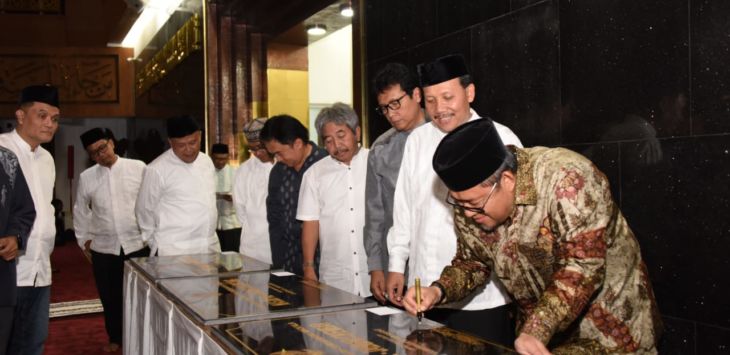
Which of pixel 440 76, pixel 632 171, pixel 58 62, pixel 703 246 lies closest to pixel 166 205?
pixel 440 76

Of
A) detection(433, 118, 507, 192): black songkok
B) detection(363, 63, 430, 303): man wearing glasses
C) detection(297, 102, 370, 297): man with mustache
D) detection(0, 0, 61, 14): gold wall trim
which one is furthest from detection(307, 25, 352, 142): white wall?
detection(433, 118, 507, 192): black songkok

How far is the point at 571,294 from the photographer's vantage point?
1608 mm

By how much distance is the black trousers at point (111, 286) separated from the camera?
504 cm

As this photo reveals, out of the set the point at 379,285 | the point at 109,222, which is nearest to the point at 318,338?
the point at 379,285

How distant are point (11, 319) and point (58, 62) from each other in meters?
11.1

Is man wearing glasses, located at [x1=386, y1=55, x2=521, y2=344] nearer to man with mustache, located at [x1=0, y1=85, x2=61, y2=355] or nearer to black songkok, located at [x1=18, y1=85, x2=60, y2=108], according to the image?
man with mustache, located at [x1=0, y1=85, x2=61, y2=355]

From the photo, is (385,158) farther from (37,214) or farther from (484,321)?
(37,214)

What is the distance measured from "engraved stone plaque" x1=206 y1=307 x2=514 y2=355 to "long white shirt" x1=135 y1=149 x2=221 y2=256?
2374mm

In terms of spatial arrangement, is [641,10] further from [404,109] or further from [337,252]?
[337,252]

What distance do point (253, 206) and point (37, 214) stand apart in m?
1.44

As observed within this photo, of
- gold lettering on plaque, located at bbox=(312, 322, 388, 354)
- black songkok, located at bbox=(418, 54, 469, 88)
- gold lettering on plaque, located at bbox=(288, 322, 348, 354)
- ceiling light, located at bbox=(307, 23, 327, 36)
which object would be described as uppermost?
ceiling light, located at bbox=(307, 23, 327, 36)

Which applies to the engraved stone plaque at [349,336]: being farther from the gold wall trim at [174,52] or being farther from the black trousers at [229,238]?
A: the gold wall trim at [174,52]

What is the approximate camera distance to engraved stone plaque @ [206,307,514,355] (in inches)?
68.2

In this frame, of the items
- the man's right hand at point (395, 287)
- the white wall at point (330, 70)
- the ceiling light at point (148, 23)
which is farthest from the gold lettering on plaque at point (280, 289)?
the white wall at point (330, 70)
